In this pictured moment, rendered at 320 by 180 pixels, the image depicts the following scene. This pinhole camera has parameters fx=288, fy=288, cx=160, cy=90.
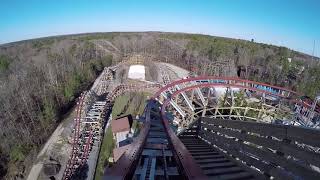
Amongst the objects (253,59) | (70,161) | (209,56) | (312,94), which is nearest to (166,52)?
(209,56)

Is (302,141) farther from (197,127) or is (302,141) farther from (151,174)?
(197,127)

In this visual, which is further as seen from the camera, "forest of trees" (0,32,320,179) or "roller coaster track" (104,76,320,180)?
"forest of trees" (0,32,320,179)

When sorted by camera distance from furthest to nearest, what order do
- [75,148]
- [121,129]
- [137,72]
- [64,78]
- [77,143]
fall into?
1. [137,72]
2. [64,78]
3. [121,129]
4. [77,143]
5. [75,148]

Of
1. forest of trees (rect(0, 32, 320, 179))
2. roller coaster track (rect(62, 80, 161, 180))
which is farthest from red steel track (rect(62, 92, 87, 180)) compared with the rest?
forest of trees (rect(0, 32, 320, 179))

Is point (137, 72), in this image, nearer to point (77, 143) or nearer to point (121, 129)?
point (121, 129)

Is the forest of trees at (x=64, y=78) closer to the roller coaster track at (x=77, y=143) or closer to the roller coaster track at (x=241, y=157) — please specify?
→ the roller coaster track at (x=77, y=143)

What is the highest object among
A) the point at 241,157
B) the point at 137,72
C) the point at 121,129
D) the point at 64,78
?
the point at 241,157

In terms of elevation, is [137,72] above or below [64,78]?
above

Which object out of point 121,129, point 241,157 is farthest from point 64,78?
point 241,157

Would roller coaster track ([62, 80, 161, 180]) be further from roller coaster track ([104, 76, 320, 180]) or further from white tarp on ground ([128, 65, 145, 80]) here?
roller coaster track ([104, 76, 320, 180])
